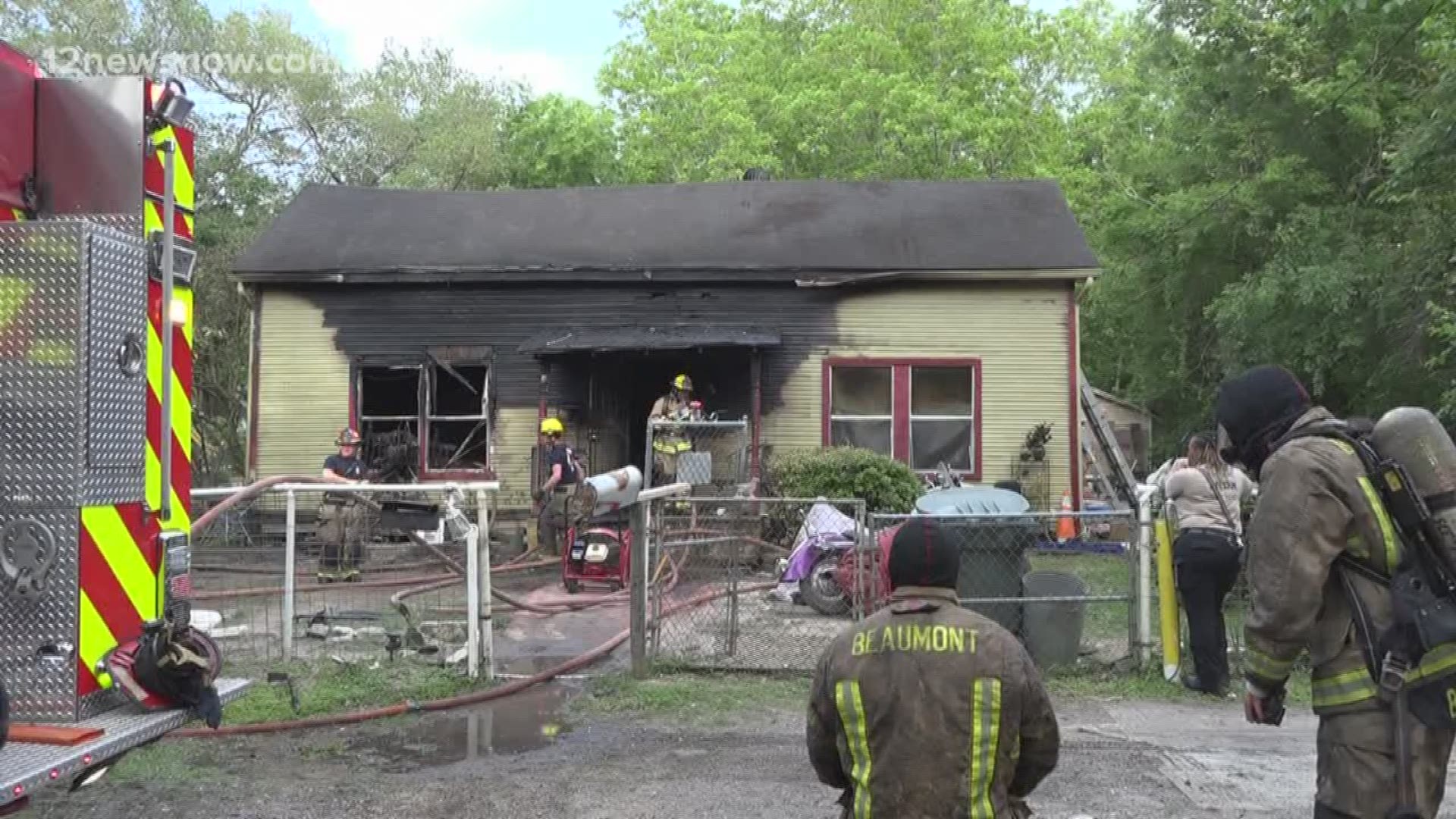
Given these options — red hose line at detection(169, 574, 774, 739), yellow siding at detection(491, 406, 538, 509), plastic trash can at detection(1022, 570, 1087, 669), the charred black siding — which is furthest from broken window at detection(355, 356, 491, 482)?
plastic trash can at detection(1022, 570, 1087, 669)

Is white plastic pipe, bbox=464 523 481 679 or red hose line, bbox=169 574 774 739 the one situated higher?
white plastic pipe, bbox=464 523 481 679

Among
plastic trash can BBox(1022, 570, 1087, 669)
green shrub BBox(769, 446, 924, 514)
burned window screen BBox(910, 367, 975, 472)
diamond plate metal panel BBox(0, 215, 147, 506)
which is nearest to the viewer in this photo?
diamond plate metal panel BBox(0, 215, 147, 506)

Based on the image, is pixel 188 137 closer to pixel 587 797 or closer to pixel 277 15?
pixel 587 797

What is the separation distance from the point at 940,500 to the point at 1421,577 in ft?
17.4

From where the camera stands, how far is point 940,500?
8.23 meters

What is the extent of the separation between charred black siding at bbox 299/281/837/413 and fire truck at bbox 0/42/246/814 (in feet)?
39.1

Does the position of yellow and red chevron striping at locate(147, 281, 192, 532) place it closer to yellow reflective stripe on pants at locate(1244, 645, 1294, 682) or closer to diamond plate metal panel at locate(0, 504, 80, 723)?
diamond plate metal panel at locate(0, 504, 80, 723)

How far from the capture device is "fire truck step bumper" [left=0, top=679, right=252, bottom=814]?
3.11 meters

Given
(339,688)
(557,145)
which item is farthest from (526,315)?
(557,145)

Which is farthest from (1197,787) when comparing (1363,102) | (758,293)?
(1363,102)

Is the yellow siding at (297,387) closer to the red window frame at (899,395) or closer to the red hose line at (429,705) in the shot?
the red window frame at (899,395)

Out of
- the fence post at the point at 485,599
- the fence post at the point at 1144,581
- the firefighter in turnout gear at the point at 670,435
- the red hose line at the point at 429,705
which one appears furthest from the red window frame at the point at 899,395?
the fence post at the point at 485,599

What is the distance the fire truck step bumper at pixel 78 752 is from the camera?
3113 mm

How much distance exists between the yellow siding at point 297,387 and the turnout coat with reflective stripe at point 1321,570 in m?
15.0
